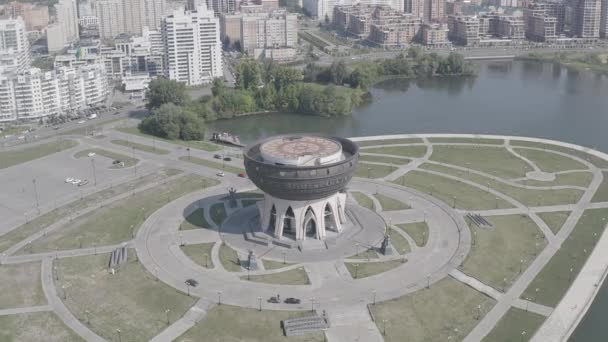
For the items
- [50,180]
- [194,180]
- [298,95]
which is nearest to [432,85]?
[298,95]

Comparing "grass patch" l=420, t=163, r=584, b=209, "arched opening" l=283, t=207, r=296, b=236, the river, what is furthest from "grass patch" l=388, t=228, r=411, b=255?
the river

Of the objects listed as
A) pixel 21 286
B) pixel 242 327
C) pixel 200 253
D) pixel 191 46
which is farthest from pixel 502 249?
pixel 191 46

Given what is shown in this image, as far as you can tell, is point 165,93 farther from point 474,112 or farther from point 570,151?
point 570,151

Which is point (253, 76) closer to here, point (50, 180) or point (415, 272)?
point (50, 180)

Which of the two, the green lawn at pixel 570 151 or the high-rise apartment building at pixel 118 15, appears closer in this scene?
the green lawn at pixel 570 151

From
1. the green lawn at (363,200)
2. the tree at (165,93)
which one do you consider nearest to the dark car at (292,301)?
the green lawn at (363,200)

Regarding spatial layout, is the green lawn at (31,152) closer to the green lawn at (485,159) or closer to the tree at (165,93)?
the tree at (165,93)
